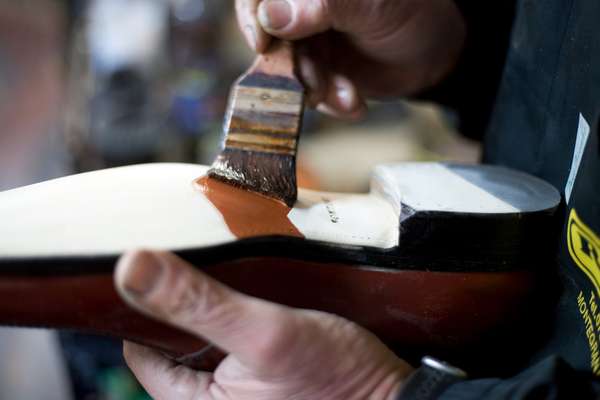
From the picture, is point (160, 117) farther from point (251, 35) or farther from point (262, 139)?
point (262, 139)

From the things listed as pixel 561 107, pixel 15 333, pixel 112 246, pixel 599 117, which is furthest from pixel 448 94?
pixel 15 333

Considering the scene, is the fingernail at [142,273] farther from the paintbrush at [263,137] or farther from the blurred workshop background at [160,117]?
the blurred workshop background at [160,117]

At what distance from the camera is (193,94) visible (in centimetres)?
219

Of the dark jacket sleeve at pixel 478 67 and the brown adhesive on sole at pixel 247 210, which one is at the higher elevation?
the dark jacket sleeve at pixel 478 67

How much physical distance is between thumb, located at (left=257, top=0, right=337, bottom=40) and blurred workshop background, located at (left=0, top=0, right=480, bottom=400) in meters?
1.03

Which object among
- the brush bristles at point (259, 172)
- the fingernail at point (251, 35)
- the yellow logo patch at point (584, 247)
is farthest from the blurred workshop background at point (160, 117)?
the yellow logo patch at point (584, 247)

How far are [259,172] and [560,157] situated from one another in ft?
1.18

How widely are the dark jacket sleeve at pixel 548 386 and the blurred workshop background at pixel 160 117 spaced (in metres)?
1.31

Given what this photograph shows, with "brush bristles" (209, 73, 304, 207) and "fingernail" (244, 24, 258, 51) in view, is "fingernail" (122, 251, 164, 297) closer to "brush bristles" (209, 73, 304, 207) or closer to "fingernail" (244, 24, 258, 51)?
"brush bristles" (209, 73, 304, 207)

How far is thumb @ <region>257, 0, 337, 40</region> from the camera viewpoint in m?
0.81

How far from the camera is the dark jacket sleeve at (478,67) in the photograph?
107 cm

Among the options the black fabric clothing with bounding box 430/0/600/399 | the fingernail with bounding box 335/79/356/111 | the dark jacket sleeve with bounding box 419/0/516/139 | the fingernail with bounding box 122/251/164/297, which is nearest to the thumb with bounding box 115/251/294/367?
the fingernail with bounding box 122/251/164/297

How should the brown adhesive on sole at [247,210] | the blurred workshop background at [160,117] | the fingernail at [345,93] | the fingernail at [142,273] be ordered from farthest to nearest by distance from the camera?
the blurred workshop background at [160,117] → the fingernail at [345,93] → the brown adhesive on sole at [247,210] → the fingernail at [142,273]

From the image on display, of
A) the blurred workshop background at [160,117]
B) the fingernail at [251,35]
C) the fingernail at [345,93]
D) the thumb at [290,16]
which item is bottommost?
the blurred workshop background at [160,117]
